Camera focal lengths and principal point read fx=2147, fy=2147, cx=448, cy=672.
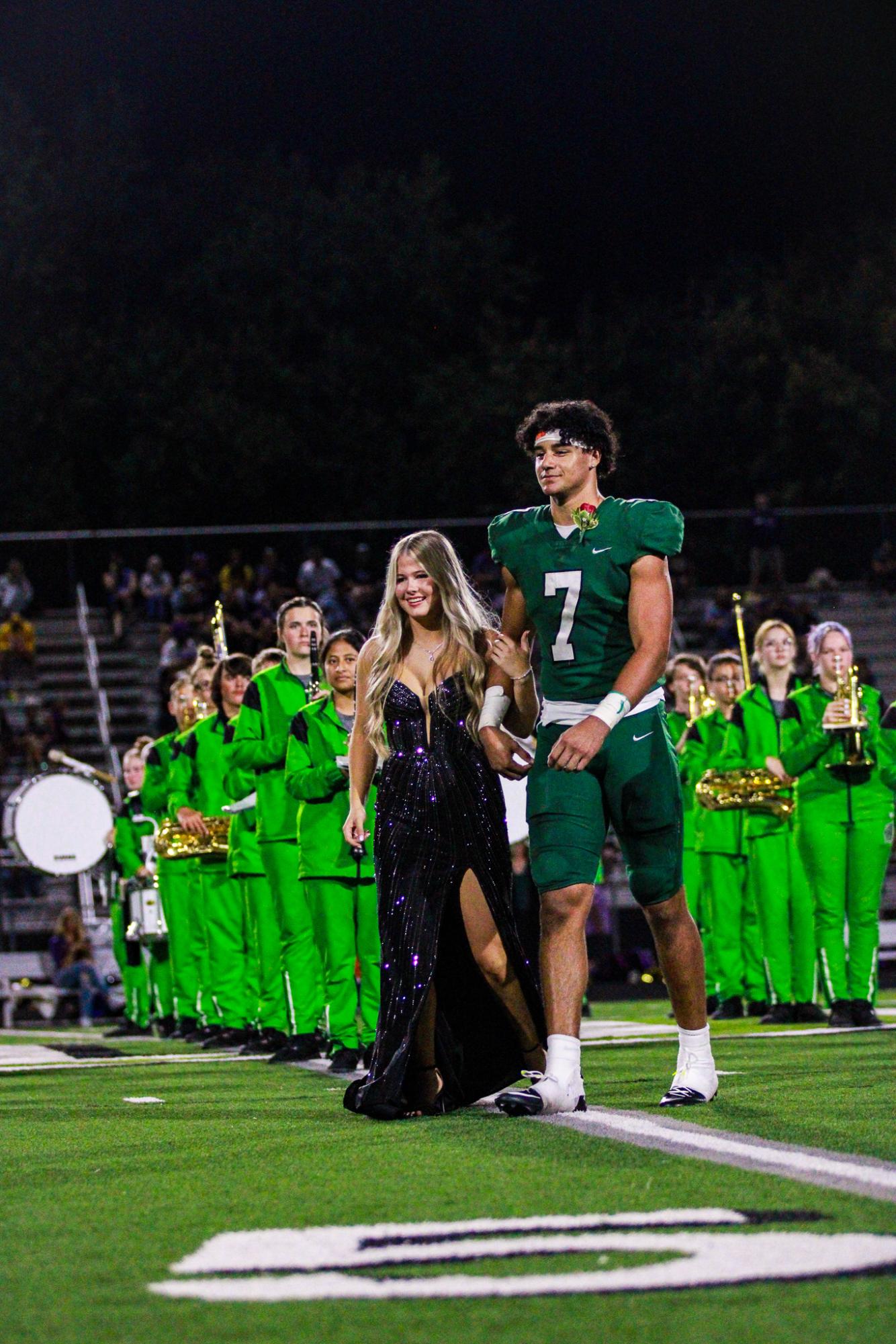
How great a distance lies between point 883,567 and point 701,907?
15970 millimetres

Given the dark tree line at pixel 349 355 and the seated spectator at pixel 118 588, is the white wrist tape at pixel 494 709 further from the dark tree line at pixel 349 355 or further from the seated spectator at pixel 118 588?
the dark tree line at pixel 349 355

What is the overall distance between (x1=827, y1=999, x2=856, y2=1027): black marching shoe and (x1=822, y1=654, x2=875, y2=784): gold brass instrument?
1.10 m

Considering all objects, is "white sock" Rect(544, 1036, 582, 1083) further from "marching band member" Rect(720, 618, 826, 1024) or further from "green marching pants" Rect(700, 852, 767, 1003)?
"green marching pants" Rect(700, 852, 767, 1003)

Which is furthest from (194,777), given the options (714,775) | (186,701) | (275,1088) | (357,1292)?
(357,1292)

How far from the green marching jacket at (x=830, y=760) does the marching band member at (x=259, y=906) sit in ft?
8.59

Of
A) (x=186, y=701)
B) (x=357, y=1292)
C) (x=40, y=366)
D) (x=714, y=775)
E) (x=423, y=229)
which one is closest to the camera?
(x=357, y=1292)

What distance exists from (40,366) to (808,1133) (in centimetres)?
3853

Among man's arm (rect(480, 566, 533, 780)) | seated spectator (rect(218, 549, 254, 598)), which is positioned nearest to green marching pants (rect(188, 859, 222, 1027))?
man's arm (rect(480, 566, 533, 780))

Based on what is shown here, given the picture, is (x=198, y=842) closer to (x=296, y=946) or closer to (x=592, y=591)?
(x=296, y=946)

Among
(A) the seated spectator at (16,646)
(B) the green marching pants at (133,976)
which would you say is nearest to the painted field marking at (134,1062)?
(B) the green marching pants at (133,976)

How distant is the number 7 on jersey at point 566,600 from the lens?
248 inches

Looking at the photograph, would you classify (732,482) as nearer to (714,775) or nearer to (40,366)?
(40,366)

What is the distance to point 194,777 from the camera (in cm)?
1224

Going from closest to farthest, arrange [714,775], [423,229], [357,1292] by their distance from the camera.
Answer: [357,1292]
[714,775]
[423,229]
